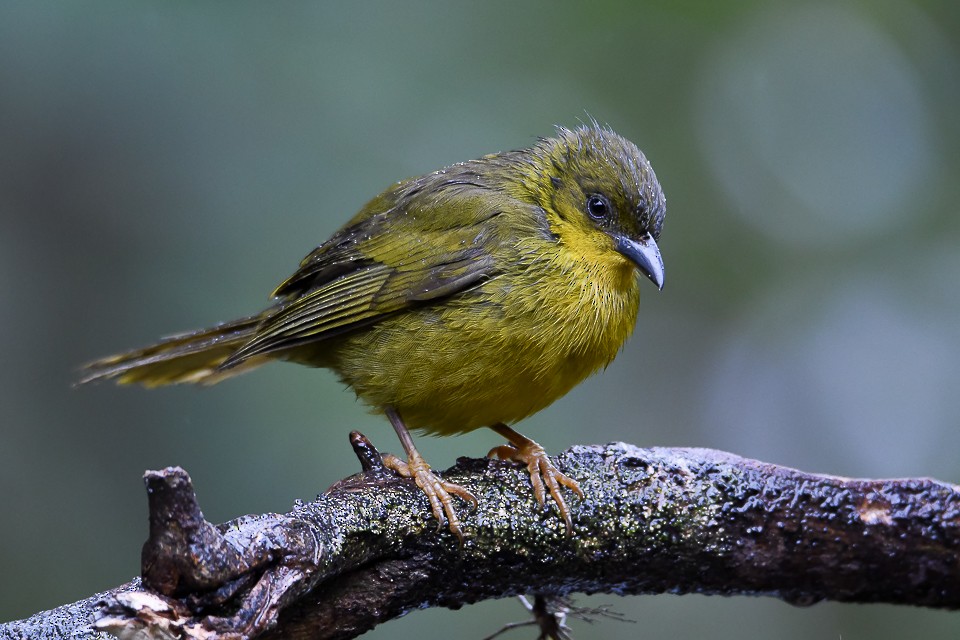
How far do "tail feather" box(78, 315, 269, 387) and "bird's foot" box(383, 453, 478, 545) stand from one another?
961 millimetres

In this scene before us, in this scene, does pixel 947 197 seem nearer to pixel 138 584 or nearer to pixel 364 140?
pixel 364 140

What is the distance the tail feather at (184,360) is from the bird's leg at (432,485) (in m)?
0.90

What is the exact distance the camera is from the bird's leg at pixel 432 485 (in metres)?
3.00

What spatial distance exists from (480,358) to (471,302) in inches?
8.2

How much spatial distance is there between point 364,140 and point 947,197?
11.2 feet

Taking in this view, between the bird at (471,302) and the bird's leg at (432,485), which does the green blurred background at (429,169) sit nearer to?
the bird at (471,302)

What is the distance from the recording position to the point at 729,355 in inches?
245

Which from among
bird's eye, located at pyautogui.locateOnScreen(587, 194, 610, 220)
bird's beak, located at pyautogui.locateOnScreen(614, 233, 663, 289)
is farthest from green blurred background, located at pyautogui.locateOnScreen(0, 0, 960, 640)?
bird's beak, located at pyautogui.locateOnScreen(614, 233, 663, 289)

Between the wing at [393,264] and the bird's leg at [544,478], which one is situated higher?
the wing at [393,264]

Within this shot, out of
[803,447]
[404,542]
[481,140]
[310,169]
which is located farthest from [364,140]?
[803,447]

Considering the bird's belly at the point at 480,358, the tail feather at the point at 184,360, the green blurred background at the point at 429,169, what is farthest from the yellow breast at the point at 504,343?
the green blurred background at the point at 429,169

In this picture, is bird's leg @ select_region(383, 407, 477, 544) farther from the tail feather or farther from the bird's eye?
the bird's eye

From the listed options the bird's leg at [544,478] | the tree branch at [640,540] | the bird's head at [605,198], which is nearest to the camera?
the tree branch at [640,540]

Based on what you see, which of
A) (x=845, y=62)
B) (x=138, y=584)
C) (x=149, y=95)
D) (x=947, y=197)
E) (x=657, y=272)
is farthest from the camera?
(x=845, y=62)
